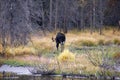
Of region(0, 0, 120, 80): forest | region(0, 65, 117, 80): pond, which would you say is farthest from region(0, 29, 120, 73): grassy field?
region(0, 65, 117, 80): pond

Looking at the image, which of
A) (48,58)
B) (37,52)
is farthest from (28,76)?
(37,52)

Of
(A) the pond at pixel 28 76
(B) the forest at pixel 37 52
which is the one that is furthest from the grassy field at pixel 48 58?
(A) the pond at pixel 28 76

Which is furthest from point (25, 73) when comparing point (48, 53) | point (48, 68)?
point (48, 53)

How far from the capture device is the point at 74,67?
24266mm

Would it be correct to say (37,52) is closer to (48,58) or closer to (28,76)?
(48,58)

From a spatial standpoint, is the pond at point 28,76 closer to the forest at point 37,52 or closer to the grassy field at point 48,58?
the forest at point 37,52

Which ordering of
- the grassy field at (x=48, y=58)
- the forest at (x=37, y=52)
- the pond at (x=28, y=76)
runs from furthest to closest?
1. the grassy field at (x=48, y=58)
2. the forest at (x=37, y=52)
3. the pond at (x=28, y=76)

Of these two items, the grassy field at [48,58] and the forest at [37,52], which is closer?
the forest at [37,52]

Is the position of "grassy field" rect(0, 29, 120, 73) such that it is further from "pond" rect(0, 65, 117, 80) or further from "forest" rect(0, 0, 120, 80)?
"pond" rect(0, 65, 117, 80)

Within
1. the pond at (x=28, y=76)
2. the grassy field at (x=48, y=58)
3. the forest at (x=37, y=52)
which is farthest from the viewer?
the grassy field at (x=48, y=58)

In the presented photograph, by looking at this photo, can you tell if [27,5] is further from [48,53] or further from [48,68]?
[48,53]

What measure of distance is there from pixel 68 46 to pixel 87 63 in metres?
9.83

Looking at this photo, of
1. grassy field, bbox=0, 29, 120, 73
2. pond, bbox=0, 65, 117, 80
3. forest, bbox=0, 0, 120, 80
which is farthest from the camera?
grassy field, bbox=0, 29, 120, 73

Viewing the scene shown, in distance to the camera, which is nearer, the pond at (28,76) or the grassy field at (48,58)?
the pond at (28,76)
